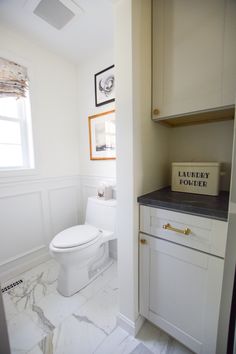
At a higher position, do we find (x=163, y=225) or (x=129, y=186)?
(x=129, y=186)

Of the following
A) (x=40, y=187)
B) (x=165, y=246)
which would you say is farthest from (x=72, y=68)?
(x=165, y=246)

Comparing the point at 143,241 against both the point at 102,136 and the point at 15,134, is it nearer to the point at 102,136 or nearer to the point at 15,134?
the point at 102,136

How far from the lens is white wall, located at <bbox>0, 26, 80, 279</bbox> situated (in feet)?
5.18

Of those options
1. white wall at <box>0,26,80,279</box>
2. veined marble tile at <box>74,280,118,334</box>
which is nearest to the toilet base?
veined marble tile at <box>74,280,118,334</box>

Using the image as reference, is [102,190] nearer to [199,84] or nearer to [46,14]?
[199,84]

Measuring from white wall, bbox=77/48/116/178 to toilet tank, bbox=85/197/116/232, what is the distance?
12.9 inches

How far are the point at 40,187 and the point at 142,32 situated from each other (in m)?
1.65

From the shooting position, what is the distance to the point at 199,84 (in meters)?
0.88

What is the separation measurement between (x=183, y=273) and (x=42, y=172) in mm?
1648

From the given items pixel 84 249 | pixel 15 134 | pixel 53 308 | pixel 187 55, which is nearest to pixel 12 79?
pixel 15 134

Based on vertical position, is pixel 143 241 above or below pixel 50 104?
below

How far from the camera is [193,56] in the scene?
0.89 meters

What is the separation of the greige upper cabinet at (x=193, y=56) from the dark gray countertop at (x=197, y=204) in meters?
0.51

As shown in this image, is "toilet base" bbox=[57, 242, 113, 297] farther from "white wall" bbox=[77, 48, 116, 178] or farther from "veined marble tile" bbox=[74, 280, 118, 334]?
"white wall" bbox=[77, 48, 116, 178]
